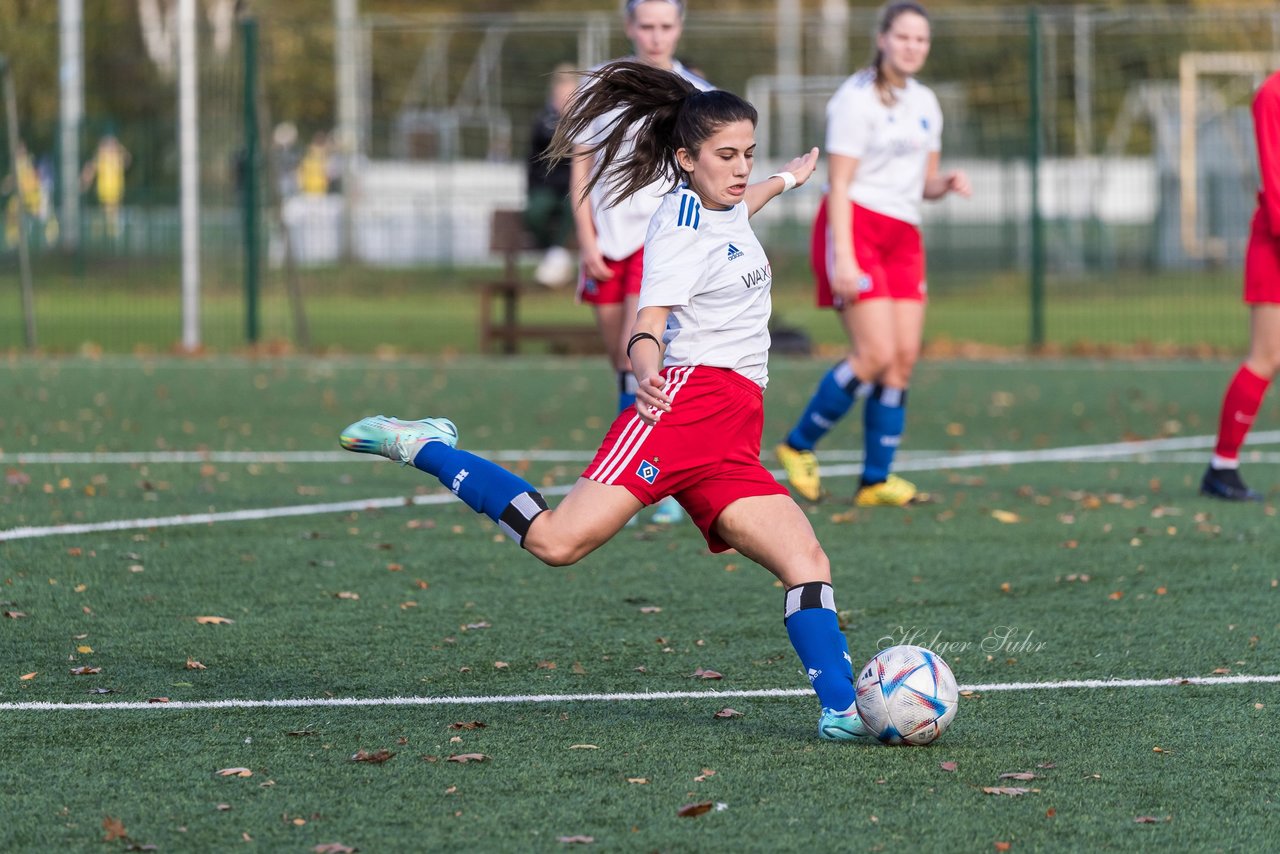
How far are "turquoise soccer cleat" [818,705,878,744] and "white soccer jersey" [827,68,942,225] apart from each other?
4.14 meters

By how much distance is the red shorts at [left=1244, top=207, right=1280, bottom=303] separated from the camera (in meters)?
8.40

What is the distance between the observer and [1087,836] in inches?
154

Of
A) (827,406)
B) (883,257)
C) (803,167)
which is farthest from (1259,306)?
Result: (803,167)

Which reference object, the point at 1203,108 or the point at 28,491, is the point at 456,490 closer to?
the point at 28,491

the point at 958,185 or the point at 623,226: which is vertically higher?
the point at 958,185

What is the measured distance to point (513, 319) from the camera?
17594 millimetres

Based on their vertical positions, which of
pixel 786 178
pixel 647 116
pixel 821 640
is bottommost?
pixel 821 640

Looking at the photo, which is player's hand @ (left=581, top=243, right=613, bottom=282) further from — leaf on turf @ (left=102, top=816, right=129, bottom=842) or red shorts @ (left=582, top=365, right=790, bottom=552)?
leaf on turf @ (left=102, top=816, right=129, bottom=842)

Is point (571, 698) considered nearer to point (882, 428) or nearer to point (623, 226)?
point (623, 226)

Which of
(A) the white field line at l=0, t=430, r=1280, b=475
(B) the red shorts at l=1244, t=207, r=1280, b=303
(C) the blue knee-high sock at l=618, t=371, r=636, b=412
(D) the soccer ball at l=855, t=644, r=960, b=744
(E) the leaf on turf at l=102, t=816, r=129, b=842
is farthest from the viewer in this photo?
(A) the white field line at l=0, t=430, r=1280, b=475

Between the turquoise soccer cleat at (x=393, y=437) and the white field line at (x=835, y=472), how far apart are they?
117 inches

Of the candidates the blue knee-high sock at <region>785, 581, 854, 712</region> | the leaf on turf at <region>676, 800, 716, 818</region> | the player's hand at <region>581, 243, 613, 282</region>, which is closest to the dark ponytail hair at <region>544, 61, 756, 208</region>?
the blue knee-high sock at <region>785, 581, 854, 712</region>

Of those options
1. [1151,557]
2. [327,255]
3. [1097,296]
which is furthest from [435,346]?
[1151,557]

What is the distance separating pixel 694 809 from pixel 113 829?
1.22m
